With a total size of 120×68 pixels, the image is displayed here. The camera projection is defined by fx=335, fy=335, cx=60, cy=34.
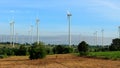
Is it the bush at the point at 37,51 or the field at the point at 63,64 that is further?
the bush at the point at 37,51

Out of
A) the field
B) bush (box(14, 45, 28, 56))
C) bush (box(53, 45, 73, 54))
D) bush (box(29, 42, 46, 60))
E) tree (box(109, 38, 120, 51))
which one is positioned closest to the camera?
the field

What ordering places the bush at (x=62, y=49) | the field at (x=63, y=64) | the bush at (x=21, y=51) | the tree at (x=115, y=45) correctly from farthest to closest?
the tree at (x=115, y=45)
the bush at (x=21, y=51)
the bush at (x=62, y=49)
the field at (x=63, y=64)

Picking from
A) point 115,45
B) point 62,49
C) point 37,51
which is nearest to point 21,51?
point 62,49

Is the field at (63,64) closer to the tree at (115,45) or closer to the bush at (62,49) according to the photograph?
the bush at (62,49)

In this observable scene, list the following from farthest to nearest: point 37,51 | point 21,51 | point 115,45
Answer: point 115,45 → point 21,51 → point 37,51

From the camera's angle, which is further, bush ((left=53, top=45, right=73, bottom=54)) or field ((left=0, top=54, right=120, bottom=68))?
bush ((left=53, top=45, right=73, bottom=54))

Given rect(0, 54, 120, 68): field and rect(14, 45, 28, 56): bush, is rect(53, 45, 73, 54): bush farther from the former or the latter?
rect(0, 54, 120, 68): field

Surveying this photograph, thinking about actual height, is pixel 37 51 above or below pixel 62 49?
above

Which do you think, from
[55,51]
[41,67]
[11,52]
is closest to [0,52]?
[11,52]

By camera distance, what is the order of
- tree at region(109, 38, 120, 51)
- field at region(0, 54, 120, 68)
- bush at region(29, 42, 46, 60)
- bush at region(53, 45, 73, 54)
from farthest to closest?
tree at region(109, 38, 120, 51) → bush at region(53, 45, 73, 54) → bush at region(29, 42, 46, 60) → field at region(0, 54, 120, 68)

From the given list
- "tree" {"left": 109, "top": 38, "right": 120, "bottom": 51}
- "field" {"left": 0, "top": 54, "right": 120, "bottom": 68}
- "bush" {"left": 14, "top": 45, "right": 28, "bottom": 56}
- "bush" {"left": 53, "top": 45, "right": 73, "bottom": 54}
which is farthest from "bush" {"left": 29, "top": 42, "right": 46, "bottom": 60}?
"tree" {"left": 109, "top": 38, "right": 120, "bottom": 51}

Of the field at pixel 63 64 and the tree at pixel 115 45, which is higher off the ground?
the tree at pixel 115 45

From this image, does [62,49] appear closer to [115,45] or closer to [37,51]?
[115,45]

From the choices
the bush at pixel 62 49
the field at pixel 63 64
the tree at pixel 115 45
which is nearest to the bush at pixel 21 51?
the bush at pixel 62 49
